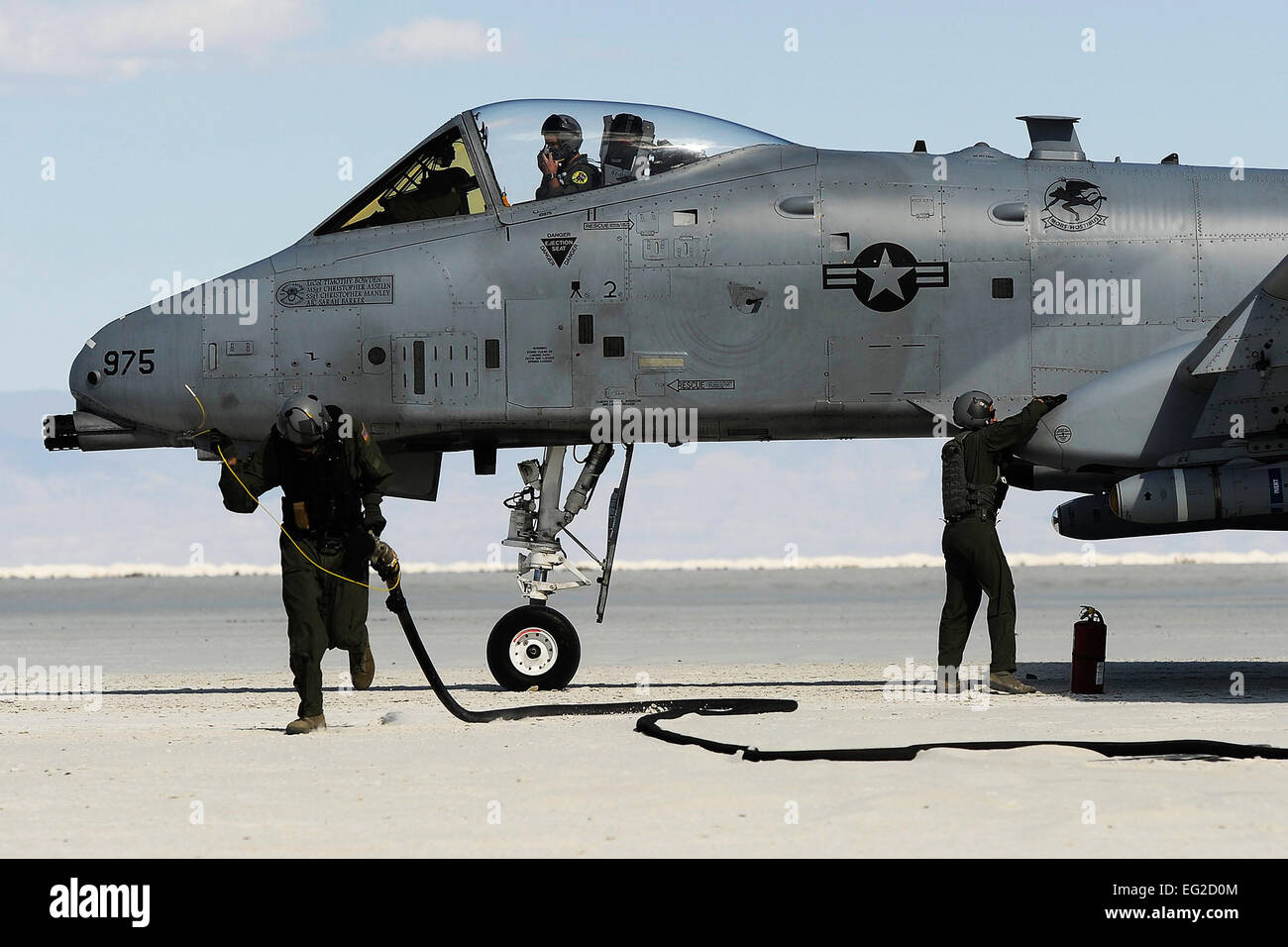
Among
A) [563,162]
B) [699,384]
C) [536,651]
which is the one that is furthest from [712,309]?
[536,651]

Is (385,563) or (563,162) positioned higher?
(563,162)

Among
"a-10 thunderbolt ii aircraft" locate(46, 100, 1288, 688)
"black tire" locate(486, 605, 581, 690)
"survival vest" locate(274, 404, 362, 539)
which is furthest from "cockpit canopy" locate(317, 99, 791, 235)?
"black tire" locate(486, 605, 581, 690)

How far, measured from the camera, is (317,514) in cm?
1098

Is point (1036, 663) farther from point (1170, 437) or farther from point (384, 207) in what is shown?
point (384, 207)

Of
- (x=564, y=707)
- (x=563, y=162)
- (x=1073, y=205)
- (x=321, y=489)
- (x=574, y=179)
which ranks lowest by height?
(x=564, y=707)

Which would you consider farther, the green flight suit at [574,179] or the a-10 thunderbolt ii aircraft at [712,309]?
the green flight suit at [574,179]

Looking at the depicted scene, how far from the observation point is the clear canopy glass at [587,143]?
13.7m

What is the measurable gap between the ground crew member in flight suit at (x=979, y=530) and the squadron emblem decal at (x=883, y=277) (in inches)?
37.6

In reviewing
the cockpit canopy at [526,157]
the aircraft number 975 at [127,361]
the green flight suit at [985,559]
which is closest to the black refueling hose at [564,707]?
the green flight suit at [985,559]

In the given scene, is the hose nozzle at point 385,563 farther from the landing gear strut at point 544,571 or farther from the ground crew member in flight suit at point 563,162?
the ground crew member in flight suit at point 563,162

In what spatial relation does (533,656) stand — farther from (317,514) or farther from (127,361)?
(127,361)

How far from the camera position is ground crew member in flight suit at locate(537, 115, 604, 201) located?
44.9 feet

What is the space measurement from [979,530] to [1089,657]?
4.39ft
